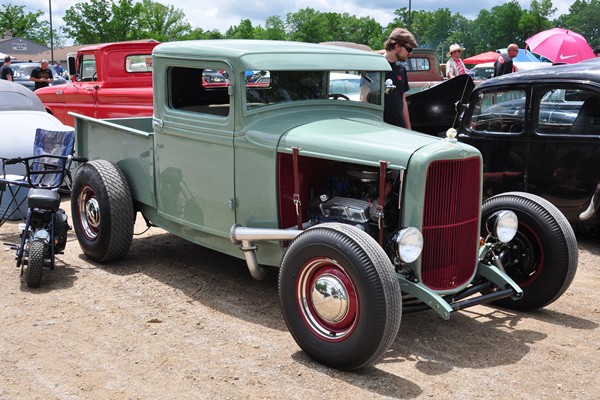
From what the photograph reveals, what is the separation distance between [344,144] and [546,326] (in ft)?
5.96

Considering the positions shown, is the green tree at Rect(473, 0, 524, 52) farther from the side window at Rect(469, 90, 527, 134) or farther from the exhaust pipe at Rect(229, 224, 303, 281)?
the exhaust pipe at Rect(229, 224, 303, 281)

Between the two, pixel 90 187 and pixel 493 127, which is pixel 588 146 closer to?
pixel 493 127

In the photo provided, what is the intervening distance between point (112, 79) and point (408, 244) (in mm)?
7815

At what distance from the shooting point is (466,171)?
14.0ft

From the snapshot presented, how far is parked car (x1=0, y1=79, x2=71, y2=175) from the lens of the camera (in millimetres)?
7895

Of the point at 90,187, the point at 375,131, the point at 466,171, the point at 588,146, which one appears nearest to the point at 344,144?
the point at 375,131

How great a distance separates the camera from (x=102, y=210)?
18.5 feet

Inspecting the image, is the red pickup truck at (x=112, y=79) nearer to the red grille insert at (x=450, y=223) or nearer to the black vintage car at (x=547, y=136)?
the black vintage car at (x=547, y=136)

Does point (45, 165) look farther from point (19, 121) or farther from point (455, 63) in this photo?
point (455, 63)

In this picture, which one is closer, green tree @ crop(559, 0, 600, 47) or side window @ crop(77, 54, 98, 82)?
side window @ crop(77, 54, 98, 82)

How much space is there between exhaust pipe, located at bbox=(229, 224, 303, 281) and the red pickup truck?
18.7 ft

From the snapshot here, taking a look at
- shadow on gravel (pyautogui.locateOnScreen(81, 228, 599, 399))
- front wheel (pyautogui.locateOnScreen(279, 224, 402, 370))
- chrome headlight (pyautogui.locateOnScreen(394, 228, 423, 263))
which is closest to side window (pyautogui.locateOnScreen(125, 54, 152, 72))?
shadow on gravel (pyautogui.locateOnScreen(81, 228, 599, 399))

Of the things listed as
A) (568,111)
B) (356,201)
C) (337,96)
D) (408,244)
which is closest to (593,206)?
(568,111)

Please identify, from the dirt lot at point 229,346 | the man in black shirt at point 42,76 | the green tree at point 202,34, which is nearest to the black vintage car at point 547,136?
the dirt lot at point 229,346
